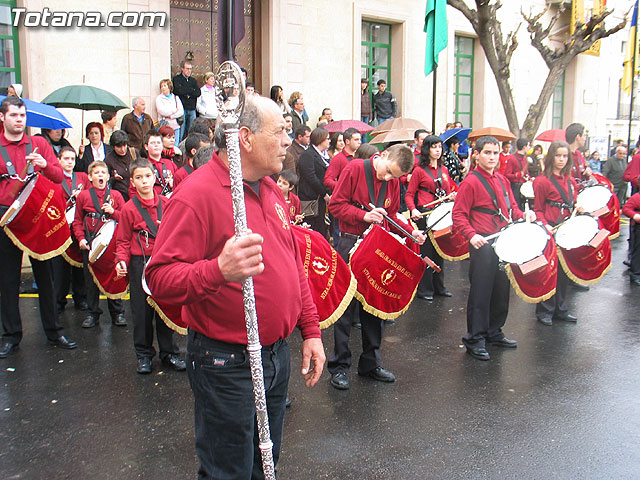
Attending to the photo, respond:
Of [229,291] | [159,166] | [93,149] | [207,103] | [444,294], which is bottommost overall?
[444,294]

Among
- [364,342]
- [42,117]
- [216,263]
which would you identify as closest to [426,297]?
[364,342]

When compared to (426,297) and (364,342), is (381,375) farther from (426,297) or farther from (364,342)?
(426,297)

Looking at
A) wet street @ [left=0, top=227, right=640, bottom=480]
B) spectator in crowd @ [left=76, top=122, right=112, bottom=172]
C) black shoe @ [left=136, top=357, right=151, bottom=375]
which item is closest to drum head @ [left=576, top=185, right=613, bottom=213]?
wet street @ [left=0, top=227, right=640, bottom=480]

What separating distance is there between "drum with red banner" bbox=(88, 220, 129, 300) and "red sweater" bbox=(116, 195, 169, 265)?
2.43 feet

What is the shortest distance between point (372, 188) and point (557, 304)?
3.22 m

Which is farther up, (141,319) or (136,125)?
(136,125)

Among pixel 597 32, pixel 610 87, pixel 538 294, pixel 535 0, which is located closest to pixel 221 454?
pixel 538 294

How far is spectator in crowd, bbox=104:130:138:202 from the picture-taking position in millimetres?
8148

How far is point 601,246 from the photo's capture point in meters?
7.32

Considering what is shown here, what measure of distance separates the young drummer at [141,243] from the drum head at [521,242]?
3040mm

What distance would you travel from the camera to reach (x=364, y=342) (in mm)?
5461

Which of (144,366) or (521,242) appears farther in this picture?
(521,242)

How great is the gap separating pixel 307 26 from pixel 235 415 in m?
13.4

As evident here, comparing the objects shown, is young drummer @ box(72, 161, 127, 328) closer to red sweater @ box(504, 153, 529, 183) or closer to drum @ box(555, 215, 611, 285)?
drum @ box(555, 215, 611, 285)
